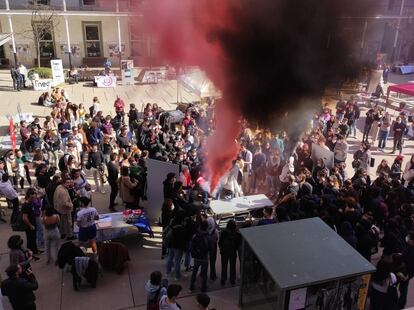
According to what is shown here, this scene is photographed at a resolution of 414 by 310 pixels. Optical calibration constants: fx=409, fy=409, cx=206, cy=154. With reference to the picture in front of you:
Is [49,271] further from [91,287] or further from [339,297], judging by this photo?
[339,297]

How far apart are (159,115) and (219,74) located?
7.64 m

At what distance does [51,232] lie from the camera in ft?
23.5

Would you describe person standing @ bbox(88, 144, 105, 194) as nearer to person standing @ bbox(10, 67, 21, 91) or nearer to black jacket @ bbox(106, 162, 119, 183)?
black jacket @ bbox(106, 162, 119, 183)

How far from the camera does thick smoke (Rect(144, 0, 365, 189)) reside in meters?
5.81

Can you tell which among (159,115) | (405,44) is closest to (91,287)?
(159,115)

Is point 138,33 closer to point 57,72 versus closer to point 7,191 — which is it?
point 7,191

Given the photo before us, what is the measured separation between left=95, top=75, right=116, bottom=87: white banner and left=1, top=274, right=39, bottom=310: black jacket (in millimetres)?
17559

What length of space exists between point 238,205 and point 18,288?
15.7 ft

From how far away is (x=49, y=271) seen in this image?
7402 millimetres

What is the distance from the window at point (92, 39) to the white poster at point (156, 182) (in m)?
20.3

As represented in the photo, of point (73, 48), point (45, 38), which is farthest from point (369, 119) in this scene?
point (45, 38)

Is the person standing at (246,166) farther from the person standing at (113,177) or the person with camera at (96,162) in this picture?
the person with camera at (96,162)

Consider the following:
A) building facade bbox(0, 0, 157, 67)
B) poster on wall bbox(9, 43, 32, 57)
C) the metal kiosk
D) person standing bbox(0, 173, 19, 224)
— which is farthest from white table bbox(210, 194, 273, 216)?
poster on wall bbox(9, 43, 32, 57)

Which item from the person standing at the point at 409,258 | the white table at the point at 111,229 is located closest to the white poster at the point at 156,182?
the white table at the point at 111,229
